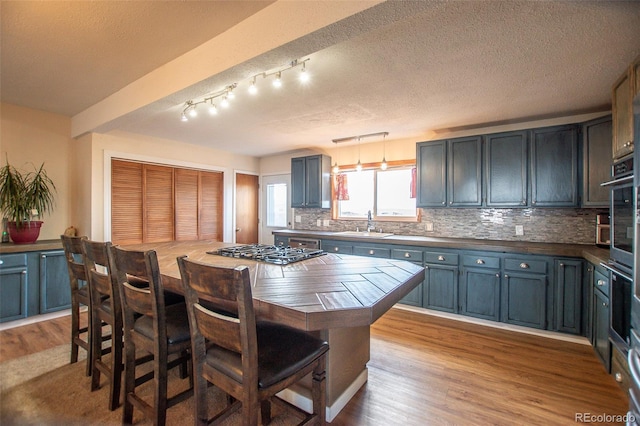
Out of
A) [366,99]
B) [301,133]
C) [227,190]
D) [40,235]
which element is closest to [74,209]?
[40,235]

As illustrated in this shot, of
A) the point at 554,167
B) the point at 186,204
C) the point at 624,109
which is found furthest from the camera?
the point at 186,204

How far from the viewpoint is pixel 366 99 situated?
2.85 metres

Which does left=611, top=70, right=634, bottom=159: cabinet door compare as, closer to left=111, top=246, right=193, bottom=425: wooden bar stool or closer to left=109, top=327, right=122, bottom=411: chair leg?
left=111, top=246, right=193, bottom=425: wooden bar stool

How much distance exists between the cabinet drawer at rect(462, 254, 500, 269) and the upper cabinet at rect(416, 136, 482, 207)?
2.29ft

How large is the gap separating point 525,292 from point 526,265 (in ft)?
0.94

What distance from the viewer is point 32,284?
10.3ft

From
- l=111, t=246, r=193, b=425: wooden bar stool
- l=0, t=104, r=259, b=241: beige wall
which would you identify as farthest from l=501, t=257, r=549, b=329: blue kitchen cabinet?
l=0, t=104, r=259, b=241: beige wall

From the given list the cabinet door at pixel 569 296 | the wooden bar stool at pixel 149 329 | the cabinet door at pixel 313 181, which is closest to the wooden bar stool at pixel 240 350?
the wooden bar stool at pixel 149 329

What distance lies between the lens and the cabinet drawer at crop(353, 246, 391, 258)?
3.76m

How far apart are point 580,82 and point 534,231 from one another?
1717mm

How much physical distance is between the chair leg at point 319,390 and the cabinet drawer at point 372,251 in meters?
2.49

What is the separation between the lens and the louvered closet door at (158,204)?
13.9 ft

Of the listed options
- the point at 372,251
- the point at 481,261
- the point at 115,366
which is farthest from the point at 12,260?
the point at 481,261

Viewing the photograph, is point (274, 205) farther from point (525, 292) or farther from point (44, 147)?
point (525, 292)
